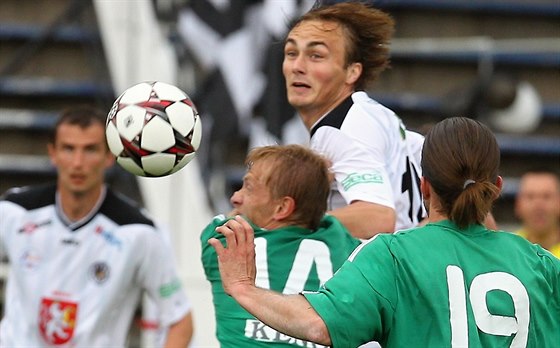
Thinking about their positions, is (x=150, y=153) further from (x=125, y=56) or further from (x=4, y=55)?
(x=4, y=55)

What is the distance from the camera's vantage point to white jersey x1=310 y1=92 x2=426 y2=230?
199 inches

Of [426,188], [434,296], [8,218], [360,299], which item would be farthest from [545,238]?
[360,299]

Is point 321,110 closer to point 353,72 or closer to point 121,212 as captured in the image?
point 353,72

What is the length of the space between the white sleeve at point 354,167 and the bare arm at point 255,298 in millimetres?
1258

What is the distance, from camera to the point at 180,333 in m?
6.66

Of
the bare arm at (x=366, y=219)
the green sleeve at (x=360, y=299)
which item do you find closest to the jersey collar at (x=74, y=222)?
the bare arm at (x=366, y=219)

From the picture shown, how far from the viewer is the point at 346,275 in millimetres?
3797

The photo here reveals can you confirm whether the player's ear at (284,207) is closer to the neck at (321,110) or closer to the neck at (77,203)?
the neck at (321,110)

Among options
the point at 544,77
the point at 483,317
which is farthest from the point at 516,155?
the point at 483,317

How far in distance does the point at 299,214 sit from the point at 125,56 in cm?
574

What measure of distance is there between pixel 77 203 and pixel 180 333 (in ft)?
2.87

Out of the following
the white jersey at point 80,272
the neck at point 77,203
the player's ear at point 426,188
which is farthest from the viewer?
the neck at point 77,203

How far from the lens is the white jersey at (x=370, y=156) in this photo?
16.5ft

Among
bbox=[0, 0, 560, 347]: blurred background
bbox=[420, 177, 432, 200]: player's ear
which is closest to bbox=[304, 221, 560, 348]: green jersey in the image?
bbox=[420, 177, 432, 200]: player's ear
